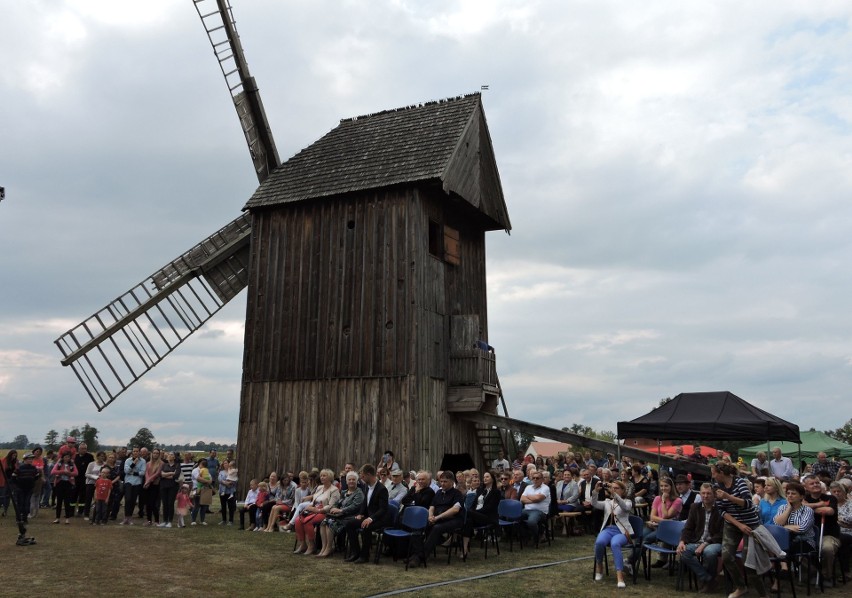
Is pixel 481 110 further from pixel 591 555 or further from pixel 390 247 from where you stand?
pixel 591 555

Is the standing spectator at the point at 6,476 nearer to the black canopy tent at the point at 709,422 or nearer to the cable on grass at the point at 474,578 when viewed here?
the cable on grass at the point at 474,578

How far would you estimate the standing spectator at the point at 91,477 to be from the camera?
57.3 feet

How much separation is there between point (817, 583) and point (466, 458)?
11.6 m

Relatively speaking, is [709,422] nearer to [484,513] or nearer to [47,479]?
[484,513]

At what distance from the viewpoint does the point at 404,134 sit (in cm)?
2103

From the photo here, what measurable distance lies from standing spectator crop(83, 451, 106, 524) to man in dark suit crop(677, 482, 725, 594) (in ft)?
44.7

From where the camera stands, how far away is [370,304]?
19125 millimetres

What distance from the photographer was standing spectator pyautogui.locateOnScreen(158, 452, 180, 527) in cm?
1636

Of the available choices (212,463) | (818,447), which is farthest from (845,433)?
(212,463)

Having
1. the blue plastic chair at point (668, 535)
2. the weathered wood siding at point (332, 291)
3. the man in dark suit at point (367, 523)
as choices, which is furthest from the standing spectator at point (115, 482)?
the blue plastic chair at point (668, 535)

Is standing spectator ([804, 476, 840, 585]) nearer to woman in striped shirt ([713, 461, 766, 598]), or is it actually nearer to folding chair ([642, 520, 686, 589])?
woman in striped shirt ([713, 461, 766, 598])

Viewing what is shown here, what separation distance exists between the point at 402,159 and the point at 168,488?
33.5 ft

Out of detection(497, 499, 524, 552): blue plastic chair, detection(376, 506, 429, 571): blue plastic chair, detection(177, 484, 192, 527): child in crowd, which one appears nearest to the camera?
detection(376, 506, 429, 571): blue plastic chair

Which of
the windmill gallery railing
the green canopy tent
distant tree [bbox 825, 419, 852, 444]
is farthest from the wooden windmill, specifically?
distant tree [bbox 825, 419, 852, 444]
